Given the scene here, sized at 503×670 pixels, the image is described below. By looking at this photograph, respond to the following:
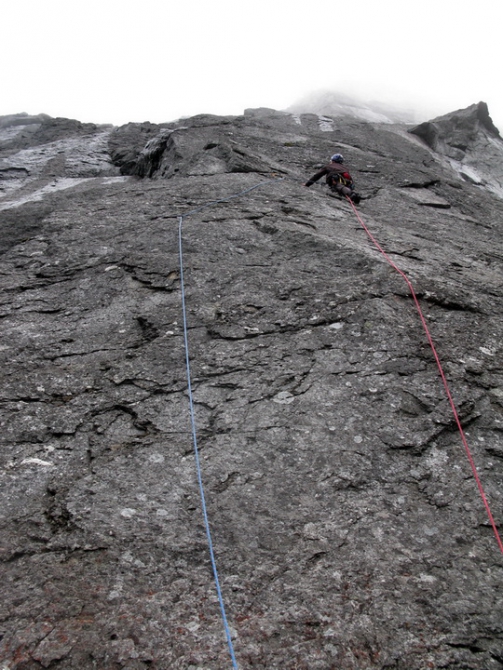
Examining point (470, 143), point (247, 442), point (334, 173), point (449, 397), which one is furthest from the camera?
point (470, 143)

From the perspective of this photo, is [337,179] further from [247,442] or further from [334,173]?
[247,442]

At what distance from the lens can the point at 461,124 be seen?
15.9 meters

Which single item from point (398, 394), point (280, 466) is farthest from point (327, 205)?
point (280, 466)

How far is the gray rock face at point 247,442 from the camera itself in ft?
8.91

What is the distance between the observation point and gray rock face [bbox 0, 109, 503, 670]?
272 centimetres

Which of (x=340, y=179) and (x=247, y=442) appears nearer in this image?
(x=247, y=442)

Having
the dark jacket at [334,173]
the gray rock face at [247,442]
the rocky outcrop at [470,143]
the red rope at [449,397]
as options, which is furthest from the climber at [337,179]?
the rocky outcrop at [470,143]

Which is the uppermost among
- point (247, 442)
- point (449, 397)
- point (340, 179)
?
point (340, 179)

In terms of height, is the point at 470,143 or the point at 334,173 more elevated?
the point at 470,143

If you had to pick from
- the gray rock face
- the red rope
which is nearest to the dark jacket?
the gray rock face

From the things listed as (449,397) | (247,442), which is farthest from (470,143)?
(247,442)

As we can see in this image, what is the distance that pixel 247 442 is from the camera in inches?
151

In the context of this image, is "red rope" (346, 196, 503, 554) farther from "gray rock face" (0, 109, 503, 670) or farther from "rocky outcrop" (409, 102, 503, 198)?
"rocky outcrop" (409, 102, 503, 198)

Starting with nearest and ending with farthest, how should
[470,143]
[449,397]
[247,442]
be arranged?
1. [247,442]
2. [449,397]
3. [470,143]
